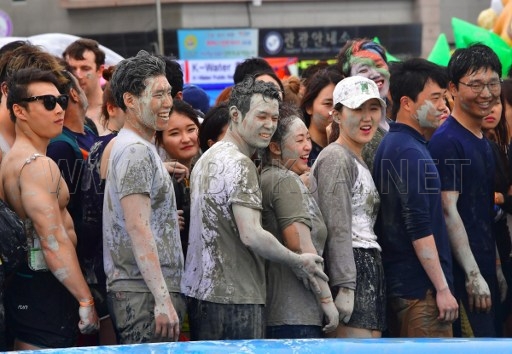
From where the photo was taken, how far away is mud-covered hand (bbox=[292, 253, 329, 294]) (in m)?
4.74

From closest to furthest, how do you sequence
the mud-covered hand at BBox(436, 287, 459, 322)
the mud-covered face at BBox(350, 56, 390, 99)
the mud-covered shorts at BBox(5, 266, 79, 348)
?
the mud-covered shorts at BBox(5, 266, 79, 348) → the mud-covered hand at BBox(436, 287, 459, 322) → the mud-covered face at BBox(350, 56, 390, 99)

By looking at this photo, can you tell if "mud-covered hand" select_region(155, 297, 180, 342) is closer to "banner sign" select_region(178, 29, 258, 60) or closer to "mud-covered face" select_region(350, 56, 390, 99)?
"mud-covered face" select_region(350, 56, 390, 99)

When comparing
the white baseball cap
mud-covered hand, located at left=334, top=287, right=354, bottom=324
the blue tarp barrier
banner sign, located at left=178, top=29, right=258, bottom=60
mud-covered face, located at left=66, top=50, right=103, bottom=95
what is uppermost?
banner sign, located at left=178, top=29, right=258, bottom=60

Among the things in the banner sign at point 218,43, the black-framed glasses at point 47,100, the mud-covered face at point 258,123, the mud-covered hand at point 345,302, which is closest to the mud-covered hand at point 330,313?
the mud-covered hand at point 345,302

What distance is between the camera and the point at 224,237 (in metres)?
4.71

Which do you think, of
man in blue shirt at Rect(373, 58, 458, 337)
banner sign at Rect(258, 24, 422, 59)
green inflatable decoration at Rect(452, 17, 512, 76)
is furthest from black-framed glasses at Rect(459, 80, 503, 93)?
banner sign at Rect(258, 24, 422, 59)

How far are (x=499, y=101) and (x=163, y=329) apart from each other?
2979 mm

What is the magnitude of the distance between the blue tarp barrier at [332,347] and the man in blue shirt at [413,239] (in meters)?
1.44

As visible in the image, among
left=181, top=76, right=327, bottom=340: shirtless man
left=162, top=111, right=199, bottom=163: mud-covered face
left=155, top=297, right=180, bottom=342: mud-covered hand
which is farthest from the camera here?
left=162, top=111, right=199, bottom=163: mud-covered face

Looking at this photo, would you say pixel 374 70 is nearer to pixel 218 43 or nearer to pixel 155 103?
pixel 155 103

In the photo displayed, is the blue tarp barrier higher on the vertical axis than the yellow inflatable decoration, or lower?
lower

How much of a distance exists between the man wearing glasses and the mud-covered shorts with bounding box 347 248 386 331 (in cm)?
60

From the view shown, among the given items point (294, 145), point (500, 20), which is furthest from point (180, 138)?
point (500, 20)

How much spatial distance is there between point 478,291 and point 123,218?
2.06 m
